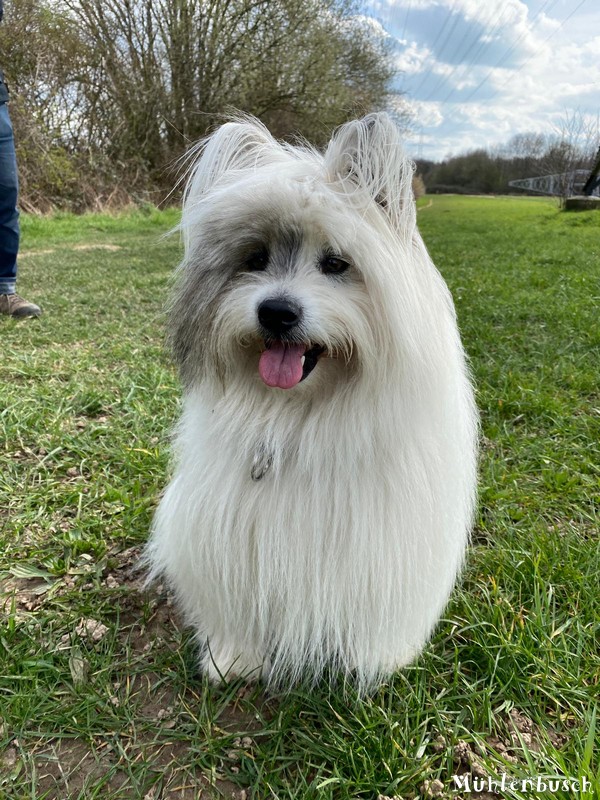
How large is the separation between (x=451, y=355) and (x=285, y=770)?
1.23 m

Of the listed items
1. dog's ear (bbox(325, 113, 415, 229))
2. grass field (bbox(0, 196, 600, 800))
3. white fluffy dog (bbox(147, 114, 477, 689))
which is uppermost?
dog's ear (bbox(325, 113, 415, 229))

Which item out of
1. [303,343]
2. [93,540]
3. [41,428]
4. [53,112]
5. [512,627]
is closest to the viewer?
[303,343]

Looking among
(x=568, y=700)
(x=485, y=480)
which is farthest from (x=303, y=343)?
(x=485, y=480)

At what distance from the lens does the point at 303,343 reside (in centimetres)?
144

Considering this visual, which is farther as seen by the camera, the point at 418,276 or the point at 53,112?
the point at 53,112

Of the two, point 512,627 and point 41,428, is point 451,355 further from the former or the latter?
point 41,428

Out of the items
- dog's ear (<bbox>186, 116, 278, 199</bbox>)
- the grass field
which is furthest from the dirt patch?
dog's ear (<bbox>186, 116, 278, 199</bbox>)

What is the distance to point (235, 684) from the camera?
1.71 meters

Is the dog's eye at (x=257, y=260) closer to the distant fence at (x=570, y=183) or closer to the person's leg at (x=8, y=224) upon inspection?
the person's leg at (x=8, y=224)

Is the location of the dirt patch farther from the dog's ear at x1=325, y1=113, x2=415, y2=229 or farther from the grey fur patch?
the dog's ear at x1=325, y1=113, x2=415, y2=229

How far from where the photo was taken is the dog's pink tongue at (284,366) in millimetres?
1442

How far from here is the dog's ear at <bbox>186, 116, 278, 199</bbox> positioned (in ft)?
5.33

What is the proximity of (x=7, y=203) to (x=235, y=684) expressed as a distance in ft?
14.4

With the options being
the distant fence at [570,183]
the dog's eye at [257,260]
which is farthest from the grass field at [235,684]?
the distant fence at [570,183]
